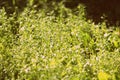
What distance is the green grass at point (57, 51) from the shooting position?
13.0 feet

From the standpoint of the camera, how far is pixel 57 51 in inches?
172

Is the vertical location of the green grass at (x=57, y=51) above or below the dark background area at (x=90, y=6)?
above

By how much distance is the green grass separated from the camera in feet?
13.0

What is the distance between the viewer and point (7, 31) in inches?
206

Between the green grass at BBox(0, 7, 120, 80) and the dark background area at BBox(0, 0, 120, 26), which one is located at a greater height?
the green grass at BBox(0, 7, 120, 80)

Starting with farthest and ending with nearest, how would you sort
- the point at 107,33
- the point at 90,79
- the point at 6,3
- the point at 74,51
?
the point at 6,3, the point at 107,33, the point at 74,51, the point at 90,79

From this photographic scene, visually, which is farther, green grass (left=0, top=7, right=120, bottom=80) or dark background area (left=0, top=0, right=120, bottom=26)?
dark background area (left=0, top=0, right=120, bottom=26)

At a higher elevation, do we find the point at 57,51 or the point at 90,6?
the point at 57,51

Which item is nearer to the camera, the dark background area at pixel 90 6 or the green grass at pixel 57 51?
the green grass at pixel 57 51

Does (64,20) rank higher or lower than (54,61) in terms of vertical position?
lower

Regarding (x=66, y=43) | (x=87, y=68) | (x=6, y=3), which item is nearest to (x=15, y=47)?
(x=66, y=43)

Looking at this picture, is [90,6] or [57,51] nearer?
[57,51]

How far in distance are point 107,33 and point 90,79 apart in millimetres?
1292

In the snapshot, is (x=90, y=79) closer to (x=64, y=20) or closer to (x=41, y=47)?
(x=41, y=47)
